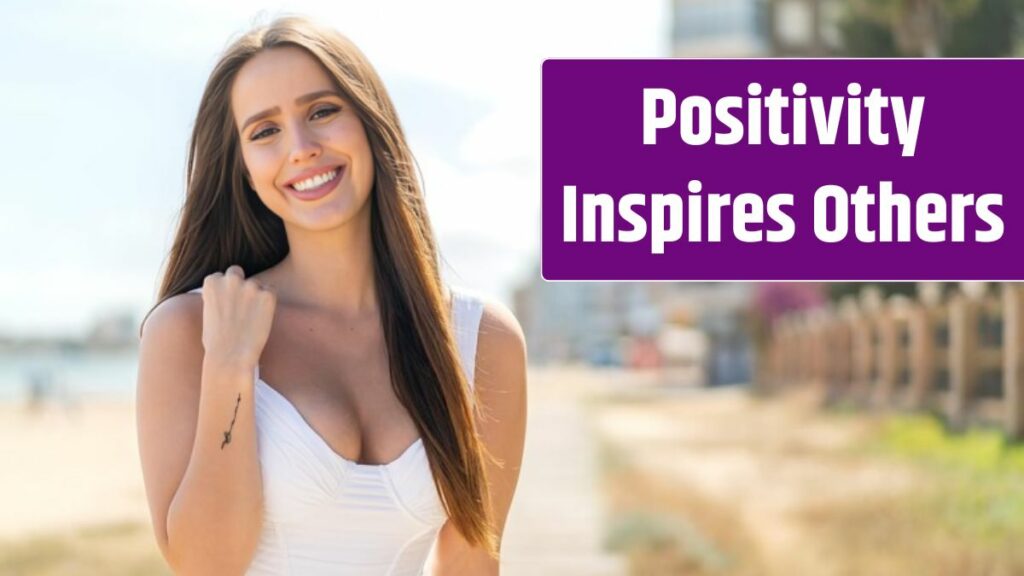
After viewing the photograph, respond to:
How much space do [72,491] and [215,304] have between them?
52.4 ft

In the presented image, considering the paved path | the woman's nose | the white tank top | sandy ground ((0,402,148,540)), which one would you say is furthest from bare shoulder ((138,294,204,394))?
sandy ground ((0,402,148,540))

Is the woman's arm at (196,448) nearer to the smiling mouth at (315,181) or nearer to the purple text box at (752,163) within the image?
the smiling mouth at (315,181)

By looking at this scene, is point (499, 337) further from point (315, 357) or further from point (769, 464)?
point (769, 464)

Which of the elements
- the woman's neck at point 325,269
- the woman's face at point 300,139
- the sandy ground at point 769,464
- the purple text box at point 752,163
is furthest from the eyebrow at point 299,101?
the sandy ground at point 769,464

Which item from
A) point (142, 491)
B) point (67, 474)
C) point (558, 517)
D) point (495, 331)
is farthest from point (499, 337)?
point (67, 474)

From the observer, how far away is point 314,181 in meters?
2.89

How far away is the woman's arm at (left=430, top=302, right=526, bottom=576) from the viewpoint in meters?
3.03

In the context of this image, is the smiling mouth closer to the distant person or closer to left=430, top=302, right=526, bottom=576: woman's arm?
left=430, top=302, right=526, bottom=576: woman's arm

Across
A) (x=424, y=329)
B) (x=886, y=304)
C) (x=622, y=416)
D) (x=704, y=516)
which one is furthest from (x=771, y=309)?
(x=424, y=329)

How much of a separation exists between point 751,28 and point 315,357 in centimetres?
5723

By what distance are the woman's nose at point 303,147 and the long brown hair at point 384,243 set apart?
111 millimetres

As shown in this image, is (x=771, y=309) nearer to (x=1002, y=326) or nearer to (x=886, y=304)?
(x=886, y=304)

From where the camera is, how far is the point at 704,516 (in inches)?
428

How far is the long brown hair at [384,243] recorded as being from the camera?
289 cm
